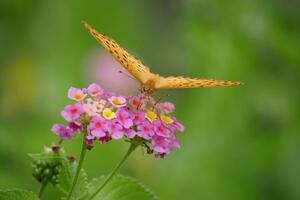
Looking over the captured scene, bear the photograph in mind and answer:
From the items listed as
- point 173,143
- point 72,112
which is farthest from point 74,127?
point 173,143

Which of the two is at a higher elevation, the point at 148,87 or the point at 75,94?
the point at 148,87

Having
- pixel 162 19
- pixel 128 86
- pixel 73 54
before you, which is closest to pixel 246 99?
pixel 128 86

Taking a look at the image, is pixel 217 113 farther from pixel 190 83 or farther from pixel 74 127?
pixel 74 127

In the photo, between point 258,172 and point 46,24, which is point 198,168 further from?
point 46,24

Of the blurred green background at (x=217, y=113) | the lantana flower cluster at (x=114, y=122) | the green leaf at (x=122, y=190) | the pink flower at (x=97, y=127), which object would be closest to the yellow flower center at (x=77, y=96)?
the lantana flower cluster at (x=114, y=122)

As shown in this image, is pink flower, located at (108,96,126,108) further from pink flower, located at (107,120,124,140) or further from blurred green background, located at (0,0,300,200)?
blurred green background, located at (0,0,300,200)

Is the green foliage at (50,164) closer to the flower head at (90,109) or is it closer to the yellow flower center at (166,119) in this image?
the flower head at (90,109)

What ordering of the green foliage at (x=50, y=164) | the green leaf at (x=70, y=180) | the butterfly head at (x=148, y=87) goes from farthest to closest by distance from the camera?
1. the butterfly head at (x=148, y=87)
2. the green foliage at (x=50, y=164)
3. the green leaf at (x=70, y=180)
